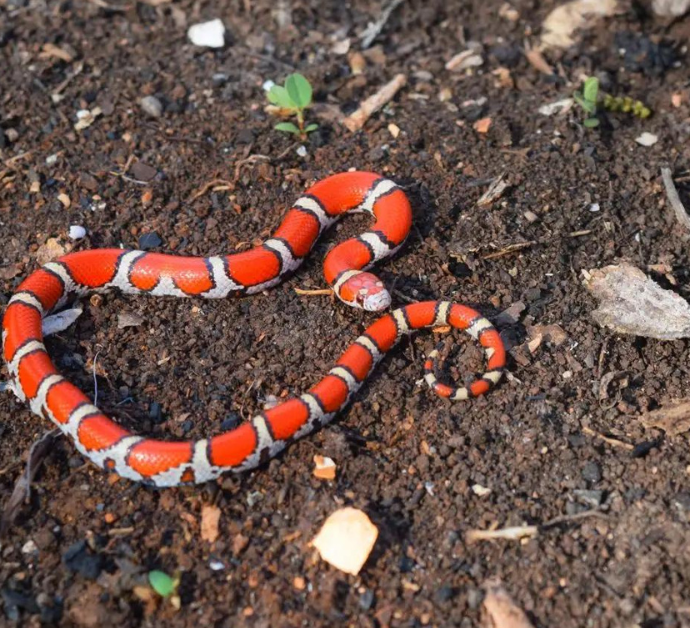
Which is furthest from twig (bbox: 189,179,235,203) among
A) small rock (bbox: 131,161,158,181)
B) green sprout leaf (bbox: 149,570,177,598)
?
green sprout leaf (bbox: 149,570,177,598)

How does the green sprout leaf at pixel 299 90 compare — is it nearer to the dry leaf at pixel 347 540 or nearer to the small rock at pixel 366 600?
the dry leaf at pixel 347 540

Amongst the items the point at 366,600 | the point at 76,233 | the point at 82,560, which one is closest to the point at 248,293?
the point at 76,233

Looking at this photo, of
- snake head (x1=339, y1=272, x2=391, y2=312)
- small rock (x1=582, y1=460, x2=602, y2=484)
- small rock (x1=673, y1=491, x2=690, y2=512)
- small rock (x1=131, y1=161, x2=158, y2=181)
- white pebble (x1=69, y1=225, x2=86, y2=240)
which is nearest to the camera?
small rock (x1=673, y1=491, x2=690, y2=512)

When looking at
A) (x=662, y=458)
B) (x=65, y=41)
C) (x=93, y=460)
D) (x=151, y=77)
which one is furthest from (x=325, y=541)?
(x=65, y=41)

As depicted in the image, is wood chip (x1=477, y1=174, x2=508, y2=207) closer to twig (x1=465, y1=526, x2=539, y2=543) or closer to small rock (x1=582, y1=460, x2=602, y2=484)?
small rock (x1=582, y1=460, x2=602, y2=484)

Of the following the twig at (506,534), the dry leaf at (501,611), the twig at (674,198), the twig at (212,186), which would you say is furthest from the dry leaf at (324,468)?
the twig at (674,198)

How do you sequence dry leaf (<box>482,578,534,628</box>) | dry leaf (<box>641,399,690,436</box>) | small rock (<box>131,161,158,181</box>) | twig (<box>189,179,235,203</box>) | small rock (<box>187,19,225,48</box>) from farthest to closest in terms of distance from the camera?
small rock (<box>187,19,225,48</box>) → small rock (<box>131,161,158,181</box>) → twig (<box>189,179,235,203</box>) → dry leaf (<box>641,399,690,436</box>) → dry leaf (<box>482,578,534,628</box>)

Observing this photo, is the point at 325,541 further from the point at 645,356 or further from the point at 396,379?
the point at 645,356
